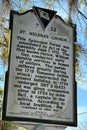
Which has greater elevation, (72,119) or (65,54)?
(65,54)

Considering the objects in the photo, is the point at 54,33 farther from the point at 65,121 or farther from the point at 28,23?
the point at 65,121

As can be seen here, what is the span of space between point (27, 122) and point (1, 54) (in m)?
3.00

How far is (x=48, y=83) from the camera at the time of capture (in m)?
5.33

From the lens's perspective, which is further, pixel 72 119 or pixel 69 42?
pixel 69 42

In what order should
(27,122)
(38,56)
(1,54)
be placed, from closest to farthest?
(27,122), (38,56), (1,54)

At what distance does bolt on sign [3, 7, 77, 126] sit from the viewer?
Answer: 5.14 metres

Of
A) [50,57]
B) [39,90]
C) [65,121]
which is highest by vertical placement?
[50,57]

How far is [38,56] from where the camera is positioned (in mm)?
5410

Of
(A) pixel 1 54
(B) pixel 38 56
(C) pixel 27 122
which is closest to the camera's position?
(C) pixel 27 122

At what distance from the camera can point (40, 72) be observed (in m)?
5.32

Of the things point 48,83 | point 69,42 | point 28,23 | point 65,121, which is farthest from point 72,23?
point 65,121

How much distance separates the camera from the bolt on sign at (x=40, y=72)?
16.9 ft

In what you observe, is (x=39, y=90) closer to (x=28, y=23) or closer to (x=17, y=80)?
(x=17, y=80)

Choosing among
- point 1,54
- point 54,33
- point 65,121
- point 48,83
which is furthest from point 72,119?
point 1,54
